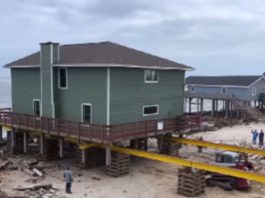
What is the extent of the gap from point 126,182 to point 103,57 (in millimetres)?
7841

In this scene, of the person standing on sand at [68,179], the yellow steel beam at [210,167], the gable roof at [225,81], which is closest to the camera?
the yellow steel beam at [210,167]

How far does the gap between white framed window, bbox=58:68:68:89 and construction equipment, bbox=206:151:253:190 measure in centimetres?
1116

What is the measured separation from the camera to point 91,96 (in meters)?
24.6

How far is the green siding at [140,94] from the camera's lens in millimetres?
24062

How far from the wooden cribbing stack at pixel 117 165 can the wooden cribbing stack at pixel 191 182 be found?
4314 mm

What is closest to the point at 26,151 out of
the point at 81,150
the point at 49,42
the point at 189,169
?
the point at 81,150

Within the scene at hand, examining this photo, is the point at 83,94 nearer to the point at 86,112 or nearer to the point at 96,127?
the point at 86,112

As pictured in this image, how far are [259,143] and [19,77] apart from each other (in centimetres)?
2096

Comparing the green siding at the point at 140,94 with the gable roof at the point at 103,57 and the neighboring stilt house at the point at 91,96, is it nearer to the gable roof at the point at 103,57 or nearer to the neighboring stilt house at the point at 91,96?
the neighboring stilt house at the point at 91,96

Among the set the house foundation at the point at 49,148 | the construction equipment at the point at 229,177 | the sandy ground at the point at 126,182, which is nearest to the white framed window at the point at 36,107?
the house foundation at the point at 49,148

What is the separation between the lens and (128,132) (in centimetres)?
2309

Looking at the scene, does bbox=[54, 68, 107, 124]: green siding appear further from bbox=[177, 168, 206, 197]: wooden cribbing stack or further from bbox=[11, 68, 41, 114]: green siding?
bbox=[177, 168, 206, 197]: wooden cribbing stack

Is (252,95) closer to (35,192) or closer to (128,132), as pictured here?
(128,132)

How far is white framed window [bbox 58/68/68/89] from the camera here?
85.7ft
